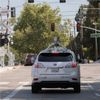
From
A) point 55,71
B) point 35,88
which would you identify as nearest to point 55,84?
point 55,71

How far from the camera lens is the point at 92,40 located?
111 m

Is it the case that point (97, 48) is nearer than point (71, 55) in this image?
No

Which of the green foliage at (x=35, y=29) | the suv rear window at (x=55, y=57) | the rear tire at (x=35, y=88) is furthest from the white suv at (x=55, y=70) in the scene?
the green foliage at (x=35, y=29)

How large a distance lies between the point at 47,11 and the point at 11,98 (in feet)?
296

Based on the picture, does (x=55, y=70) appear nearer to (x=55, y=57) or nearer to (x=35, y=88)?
(x=55, y=57)

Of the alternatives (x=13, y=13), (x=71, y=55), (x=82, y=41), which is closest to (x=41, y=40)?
(x=82, y=41)

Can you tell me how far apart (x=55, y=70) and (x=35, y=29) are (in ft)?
285

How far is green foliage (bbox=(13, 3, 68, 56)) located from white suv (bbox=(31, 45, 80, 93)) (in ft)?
279

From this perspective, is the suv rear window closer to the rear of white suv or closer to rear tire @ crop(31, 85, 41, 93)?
the rear of white suv

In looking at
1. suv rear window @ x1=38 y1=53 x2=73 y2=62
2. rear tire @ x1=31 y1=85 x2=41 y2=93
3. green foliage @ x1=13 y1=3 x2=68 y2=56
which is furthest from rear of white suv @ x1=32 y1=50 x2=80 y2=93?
green foliage @ x1=13 y1=3 x2=68 y2=56

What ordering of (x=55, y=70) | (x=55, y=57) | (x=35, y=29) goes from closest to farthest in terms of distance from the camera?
(x=55, y=70) → (x=55, y=57) → (x=35, y=29)

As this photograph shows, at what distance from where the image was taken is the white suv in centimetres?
2280

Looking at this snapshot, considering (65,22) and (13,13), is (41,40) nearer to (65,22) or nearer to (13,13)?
(65,22)

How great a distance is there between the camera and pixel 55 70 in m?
22.8
